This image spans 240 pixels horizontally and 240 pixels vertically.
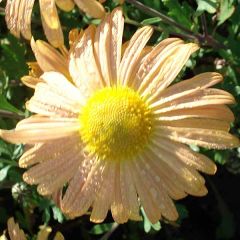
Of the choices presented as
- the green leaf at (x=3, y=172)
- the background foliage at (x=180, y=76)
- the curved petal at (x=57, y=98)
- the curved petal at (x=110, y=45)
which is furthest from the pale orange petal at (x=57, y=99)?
the green leaf at (x=3, y=172)

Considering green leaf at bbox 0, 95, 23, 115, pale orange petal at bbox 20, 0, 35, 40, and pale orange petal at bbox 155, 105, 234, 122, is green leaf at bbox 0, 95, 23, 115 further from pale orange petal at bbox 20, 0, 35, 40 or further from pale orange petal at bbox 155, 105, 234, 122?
pale orange petal at bbox 155, 105, 234, 122

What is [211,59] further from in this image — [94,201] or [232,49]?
[94,201]

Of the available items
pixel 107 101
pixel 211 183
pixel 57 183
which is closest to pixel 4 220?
pixel 211 183

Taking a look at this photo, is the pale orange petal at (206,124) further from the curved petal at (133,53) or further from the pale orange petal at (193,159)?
the curved petal at (133,53)

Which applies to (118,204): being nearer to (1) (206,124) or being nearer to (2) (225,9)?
(1) (206,124)

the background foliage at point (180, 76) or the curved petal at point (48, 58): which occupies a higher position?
the curved petal at point (48, 58)

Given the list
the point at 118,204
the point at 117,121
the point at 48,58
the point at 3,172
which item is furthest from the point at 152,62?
the point at 3,172
